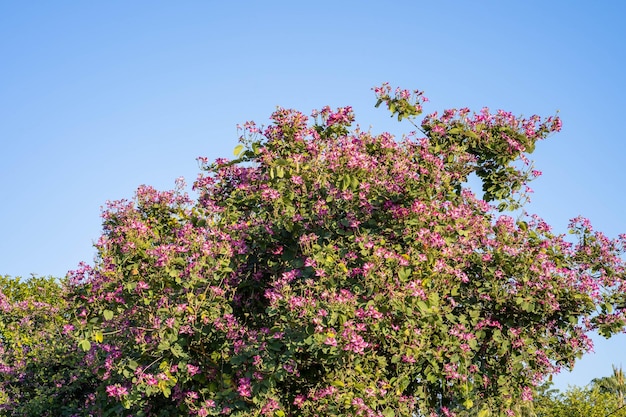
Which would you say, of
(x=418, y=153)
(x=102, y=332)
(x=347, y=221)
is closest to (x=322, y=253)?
(x=347, y=221)

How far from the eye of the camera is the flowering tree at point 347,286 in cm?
1257

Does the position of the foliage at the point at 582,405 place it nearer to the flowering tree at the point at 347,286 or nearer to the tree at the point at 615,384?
the tree at the point at 615,384

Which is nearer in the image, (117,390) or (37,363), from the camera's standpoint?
(117,390)

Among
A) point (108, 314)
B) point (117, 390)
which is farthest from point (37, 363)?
point (108, 314)

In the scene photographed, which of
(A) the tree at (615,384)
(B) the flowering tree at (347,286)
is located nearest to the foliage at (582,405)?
(A) the tree at (615,384)

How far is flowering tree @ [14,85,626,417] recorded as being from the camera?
12.6 m

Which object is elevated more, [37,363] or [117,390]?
[37,363]

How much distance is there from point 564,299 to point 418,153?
3.88 meters

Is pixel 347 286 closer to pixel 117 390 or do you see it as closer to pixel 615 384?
pixel 117 390

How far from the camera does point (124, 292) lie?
1284 centimetres

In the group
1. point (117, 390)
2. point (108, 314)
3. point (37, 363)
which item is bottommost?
Result: point (117, 390)

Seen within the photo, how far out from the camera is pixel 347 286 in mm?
12734

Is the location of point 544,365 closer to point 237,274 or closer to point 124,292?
point 237,274

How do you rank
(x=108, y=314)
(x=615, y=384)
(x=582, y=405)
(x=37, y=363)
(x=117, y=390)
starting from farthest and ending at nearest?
(x=615, y=384) < (x=582, y=405) < (x=37, y=363) < (x=117, y=390) < (x=108, y=314)
